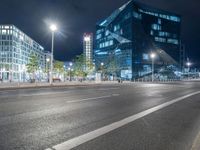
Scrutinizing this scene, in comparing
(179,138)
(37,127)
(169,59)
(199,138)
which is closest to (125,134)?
(179,138)

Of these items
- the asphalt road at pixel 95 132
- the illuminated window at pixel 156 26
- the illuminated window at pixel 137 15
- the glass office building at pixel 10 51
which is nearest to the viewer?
the asphalt road at pixel 95 132

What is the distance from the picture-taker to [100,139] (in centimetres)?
543

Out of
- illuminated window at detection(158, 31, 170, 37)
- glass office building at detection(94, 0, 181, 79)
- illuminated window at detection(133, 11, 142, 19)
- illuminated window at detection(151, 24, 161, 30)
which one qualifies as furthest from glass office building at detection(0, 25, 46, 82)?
illuminated window at detection(158, 31, 170, 37)

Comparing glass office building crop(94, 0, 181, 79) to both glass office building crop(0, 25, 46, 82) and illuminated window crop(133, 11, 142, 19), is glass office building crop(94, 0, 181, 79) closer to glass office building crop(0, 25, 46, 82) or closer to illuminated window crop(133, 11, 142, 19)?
illuminated window crop(133, 11, 142, 19)

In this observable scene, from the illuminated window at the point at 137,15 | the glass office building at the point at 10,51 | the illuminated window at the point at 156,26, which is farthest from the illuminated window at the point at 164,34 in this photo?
the glass office building at the point at 10,51

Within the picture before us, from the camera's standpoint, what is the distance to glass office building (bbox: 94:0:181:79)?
101 m

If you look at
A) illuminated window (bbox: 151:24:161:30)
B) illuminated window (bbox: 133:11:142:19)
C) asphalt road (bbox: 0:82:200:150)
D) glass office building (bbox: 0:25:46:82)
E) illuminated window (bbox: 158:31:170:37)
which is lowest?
asphalt road (bbox: 0:82:200:150)

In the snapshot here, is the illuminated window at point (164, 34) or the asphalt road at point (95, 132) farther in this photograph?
the illuminated window at point (164, 34)

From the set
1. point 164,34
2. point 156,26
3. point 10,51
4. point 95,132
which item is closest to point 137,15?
point 156,26

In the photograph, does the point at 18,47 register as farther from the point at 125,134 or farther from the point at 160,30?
the point at 125,134

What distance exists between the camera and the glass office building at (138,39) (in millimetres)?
101188

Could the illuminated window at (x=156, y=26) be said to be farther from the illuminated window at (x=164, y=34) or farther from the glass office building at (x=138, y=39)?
the illuminated window at (x=164, y=34)

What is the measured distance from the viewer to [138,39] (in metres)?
103

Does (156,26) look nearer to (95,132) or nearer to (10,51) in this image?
(10,51)
